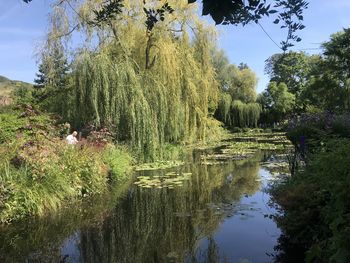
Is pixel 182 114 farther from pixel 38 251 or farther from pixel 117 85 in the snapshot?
pixel 38 251

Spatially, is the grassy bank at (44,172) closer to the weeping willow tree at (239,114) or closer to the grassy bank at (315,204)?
the grassy bank at (315,204)

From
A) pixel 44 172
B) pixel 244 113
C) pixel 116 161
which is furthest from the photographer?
pixel 244 113

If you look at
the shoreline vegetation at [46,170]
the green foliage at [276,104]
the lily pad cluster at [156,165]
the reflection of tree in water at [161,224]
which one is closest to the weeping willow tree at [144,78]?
the lily pad cluster at [156,165]

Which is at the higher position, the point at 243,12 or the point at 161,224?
the point at 243,12

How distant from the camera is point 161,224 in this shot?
23.1 ft

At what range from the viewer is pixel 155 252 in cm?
561

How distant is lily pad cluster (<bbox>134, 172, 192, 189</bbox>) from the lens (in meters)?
10.5

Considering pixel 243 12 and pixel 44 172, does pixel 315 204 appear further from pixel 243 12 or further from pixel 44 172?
pixel 44 172

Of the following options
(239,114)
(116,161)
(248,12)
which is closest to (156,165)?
(116,161)

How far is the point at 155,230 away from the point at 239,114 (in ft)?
103

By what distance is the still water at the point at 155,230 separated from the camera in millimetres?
5602

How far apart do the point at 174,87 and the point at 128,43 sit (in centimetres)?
255

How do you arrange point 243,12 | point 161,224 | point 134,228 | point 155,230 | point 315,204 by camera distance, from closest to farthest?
point 243,12 < point 315,204 < point 155,230 < point 134,228 < point 161,224

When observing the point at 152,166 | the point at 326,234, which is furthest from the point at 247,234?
the point at 152,166
